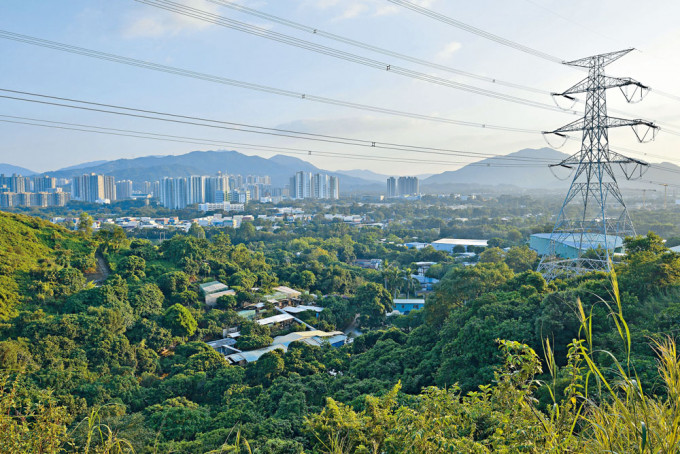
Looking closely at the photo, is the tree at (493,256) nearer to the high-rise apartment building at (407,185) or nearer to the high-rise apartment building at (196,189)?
the high-rise apartment building at (196,189)

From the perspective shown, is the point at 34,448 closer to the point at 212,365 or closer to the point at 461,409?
the point at 461,409

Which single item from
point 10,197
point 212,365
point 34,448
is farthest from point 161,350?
point 10,197

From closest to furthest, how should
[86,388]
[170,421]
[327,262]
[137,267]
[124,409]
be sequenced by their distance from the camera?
1. [170,421]
2. [124,409]
3. [86,388]
4. [137,267]
5. [327,262]

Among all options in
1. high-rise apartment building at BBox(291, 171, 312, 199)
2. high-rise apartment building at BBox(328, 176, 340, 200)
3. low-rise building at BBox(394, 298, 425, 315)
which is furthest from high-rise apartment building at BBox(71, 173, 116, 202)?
low-rise building at BBox(394, 298, 425, 315)

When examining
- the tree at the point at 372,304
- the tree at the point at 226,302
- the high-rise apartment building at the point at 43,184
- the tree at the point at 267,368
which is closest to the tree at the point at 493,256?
the tree at the point at 372,304

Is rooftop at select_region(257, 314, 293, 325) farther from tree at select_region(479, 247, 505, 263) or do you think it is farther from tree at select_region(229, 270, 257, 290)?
tree at select_region(479, 247, 505, 263)
